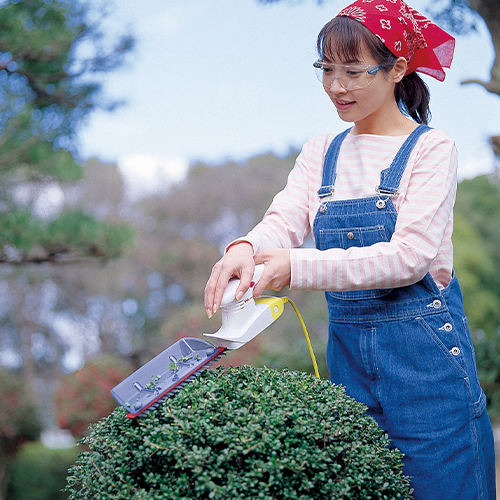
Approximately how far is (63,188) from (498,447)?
29.3 feet

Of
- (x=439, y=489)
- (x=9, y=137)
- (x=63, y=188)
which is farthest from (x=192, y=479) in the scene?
(x=63, y=188)

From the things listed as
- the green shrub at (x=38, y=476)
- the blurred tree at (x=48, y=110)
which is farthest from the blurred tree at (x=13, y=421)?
the blurred tree at (x=48, y=110)

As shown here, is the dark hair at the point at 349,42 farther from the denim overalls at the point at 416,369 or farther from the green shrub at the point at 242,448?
the green shrub at the point at 242,448

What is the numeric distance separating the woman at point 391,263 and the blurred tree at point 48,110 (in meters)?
2.82

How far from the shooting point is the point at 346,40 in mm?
1167

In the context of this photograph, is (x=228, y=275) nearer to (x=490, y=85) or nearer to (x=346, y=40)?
(x=346, y=40)

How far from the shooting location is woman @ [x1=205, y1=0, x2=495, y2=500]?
3.47ft

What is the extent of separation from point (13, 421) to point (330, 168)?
4.95 meters

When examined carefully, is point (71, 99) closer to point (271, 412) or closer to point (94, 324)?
point (271, 412)

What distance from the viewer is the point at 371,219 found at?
116 centimetres

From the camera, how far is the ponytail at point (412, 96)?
4.39ft

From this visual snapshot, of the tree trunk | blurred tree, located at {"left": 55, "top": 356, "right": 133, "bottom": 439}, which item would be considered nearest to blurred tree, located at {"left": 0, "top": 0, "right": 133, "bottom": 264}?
blurred tree, located at {"left": 55, "top": 356, "right": 133, "bottom": 439}

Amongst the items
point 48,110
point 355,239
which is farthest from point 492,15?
point 48,110

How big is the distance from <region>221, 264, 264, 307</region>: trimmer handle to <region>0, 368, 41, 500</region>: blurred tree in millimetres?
4768
